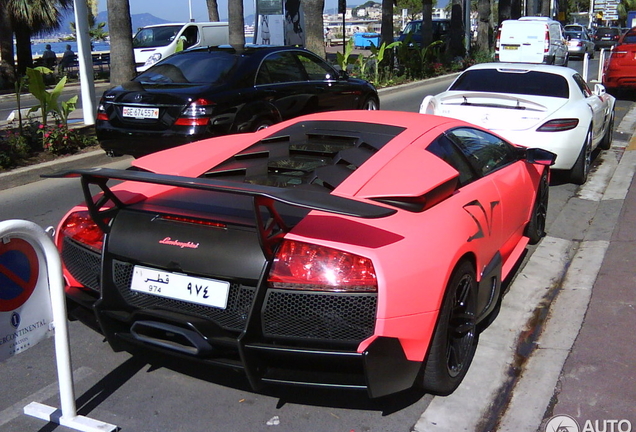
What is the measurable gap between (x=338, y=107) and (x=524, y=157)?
19.6 ft

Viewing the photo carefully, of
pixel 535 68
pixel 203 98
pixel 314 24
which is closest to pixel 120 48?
pixel 203 98

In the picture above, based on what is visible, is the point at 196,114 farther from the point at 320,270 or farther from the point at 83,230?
the point at 320,270

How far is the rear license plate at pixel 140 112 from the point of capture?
848cm

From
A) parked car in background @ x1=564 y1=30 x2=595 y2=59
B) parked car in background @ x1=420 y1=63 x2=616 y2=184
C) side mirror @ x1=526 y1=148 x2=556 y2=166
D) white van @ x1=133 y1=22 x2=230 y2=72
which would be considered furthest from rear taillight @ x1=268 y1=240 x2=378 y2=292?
parked car in background @ x1=564 y1=30 x2=595 y2=59

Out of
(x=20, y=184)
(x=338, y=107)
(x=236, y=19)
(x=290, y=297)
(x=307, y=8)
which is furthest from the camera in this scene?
(x=236, y=19)

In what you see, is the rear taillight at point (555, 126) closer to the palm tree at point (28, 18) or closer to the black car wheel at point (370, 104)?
the black car wheel at point (370, 104)

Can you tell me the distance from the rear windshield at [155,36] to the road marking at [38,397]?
68.0 feet

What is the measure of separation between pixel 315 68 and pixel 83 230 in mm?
7480

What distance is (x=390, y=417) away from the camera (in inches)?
137

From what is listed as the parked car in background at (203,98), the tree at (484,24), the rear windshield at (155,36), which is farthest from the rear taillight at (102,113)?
the tree at (484,24)

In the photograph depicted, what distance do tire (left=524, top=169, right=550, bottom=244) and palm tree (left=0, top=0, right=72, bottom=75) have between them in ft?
86.5

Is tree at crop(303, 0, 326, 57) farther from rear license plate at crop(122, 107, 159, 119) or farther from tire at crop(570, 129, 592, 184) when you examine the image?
tire at crop(570, 129, 592, 184)

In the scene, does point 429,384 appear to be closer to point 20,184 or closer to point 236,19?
point 20,184

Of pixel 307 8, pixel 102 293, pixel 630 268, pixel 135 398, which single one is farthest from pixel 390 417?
pixel 307 8
